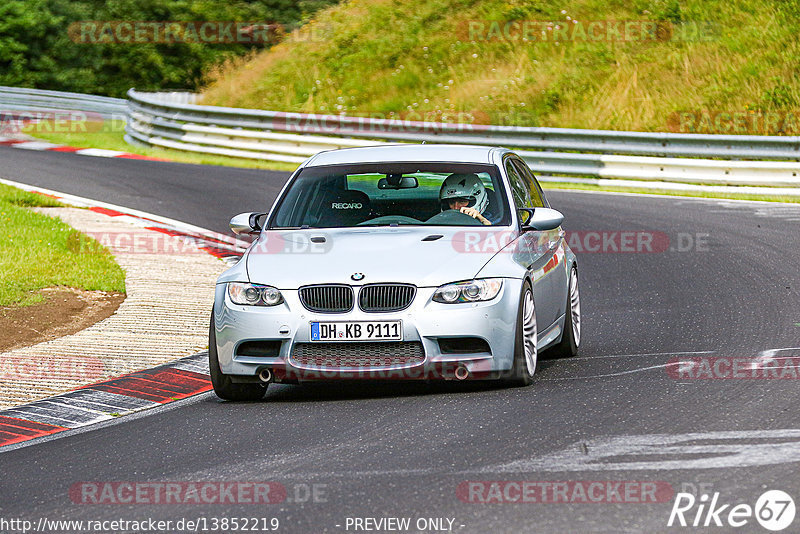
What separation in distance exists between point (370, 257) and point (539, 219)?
4.41 feet

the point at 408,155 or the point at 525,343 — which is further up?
the point at 408,155

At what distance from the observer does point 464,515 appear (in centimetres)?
524

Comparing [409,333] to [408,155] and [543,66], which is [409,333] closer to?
[408,155]

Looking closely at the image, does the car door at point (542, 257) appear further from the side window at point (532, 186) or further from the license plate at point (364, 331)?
the license plate at point (364, 331)

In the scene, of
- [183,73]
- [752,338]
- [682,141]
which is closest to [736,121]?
[682,141]

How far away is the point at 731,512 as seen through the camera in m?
5.12

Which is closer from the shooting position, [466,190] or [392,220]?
[392,220]

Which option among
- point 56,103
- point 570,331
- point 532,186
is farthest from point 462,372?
point 56,103

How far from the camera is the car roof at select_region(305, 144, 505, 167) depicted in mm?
9305

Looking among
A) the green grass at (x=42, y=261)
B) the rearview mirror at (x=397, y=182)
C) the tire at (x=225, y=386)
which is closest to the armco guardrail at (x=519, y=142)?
the green grass at (x=42, y=261)

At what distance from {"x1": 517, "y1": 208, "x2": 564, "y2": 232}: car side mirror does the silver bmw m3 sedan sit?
0.01m

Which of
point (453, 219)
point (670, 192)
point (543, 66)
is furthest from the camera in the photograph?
point (543, 66)

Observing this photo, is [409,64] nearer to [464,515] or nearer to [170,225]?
[170,225]

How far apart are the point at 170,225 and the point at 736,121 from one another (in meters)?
13.3
